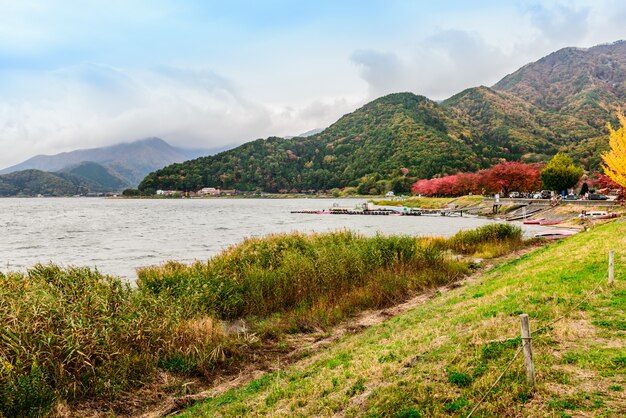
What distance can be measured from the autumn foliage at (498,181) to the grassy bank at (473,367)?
9835 centimetres

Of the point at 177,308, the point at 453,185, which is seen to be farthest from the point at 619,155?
the point at 453,185

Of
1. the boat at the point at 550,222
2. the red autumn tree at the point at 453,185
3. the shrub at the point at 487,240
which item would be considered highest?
the red autumn tree at the point at 453,185

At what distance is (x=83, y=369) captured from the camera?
8.81 meters

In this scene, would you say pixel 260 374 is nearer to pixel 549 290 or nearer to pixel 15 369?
pixel 15 369

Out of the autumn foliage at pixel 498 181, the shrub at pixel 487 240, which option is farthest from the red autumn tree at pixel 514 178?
the shrub at pixel 487 240

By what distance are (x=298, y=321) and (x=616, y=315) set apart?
898 cm

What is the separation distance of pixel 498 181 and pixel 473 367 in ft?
344

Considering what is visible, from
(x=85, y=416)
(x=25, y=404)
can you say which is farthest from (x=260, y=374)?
(x=25, y=404)

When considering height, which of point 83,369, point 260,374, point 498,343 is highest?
point 498,343

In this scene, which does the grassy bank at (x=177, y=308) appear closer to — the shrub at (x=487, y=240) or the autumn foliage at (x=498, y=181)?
the shrub at (x=487, y=240)

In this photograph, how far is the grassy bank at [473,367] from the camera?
597 centimetres

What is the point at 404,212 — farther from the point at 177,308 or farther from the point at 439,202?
the point at 177,308

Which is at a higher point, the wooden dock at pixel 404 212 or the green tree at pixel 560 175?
the green tree at pixel 560 175

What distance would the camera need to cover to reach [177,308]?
12125mm
